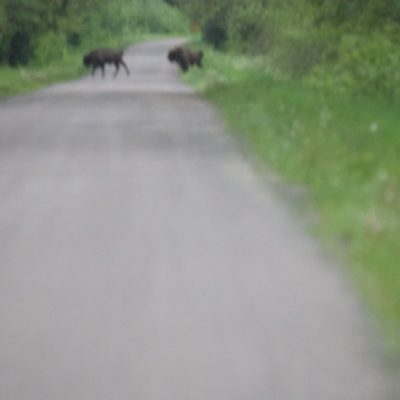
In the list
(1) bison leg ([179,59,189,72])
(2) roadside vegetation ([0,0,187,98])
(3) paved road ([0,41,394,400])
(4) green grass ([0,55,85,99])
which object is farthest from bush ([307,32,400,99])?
(1) bison leg ([179,59,189,72])

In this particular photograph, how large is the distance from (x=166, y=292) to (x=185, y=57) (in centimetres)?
3924

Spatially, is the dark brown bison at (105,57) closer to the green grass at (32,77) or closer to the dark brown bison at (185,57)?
the green grass at (32,77)

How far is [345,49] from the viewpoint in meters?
29.3

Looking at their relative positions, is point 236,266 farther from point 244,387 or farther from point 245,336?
point 244,387

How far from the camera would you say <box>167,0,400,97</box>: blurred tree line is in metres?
27.5

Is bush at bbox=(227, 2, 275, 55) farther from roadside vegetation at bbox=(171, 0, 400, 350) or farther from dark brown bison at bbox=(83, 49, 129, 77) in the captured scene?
dark brown bison at bbox=(83, 49, 129, 77)

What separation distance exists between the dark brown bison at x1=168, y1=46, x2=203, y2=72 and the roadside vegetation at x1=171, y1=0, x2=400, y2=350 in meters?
0.72

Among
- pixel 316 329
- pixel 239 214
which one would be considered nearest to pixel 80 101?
pixel 239 214

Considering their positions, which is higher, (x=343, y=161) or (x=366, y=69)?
(x=343, y=161)

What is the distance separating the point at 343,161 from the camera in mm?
14930

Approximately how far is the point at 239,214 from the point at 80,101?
19.0m

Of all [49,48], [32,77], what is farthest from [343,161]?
[49,48]

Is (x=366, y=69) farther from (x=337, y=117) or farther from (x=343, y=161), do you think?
(x=343, y=161)

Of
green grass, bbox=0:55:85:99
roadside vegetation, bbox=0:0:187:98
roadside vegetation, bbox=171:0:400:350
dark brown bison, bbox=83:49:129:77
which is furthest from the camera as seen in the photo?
dark brown bison, bbox=83:49:129:77
